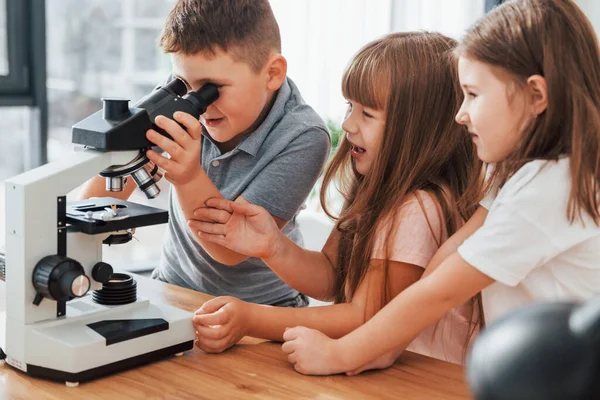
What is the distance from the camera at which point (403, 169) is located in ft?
4.35

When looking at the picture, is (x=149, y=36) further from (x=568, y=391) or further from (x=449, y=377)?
(x=568, y=391)

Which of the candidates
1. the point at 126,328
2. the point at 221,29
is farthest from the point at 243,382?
the point at 221,29

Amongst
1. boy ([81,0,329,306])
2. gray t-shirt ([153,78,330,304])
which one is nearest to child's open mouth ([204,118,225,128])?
boy ([81,0,329,306])

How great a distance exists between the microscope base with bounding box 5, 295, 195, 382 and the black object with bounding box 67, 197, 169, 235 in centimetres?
15

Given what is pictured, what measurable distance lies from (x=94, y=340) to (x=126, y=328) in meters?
0.07

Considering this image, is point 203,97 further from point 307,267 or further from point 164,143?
point 307,267

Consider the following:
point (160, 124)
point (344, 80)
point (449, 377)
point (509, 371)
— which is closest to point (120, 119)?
point (160, 124)

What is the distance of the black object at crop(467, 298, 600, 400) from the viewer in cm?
35

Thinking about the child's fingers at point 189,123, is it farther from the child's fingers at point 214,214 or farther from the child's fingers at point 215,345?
the child's fingers at point 215,345

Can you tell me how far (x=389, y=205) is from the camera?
130cm

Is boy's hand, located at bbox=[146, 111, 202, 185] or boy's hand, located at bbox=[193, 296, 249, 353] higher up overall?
boy's hand, located at bbox=[146, 111, 202, 185]

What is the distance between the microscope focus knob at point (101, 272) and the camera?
3.65 feet

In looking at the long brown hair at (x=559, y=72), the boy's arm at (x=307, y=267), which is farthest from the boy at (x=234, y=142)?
the long brown hair at (x=559, y=72)

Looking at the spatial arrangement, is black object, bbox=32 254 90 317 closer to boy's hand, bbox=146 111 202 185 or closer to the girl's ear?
boy's hand, bbox=146 111 202 185
